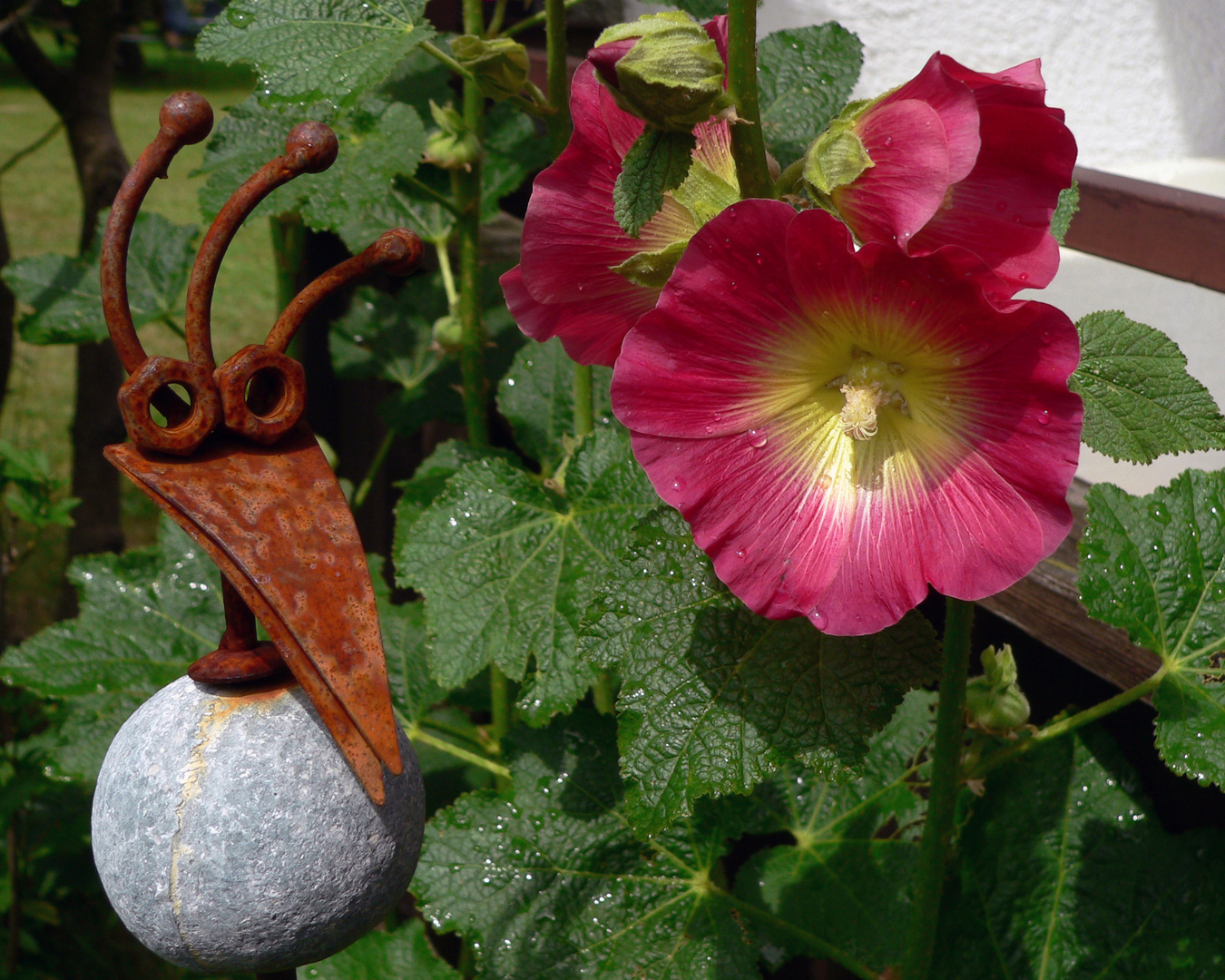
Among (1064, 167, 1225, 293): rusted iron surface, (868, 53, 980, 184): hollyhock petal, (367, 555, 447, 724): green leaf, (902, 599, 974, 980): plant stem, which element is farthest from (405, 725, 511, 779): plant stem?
(1064, 167, 1225, 293): rusted iron surface

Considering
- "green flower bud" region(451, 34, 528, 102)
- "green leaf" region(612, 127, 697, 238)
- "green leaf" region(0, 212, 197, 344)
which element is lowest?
"green leaf" region(0, 212, 197, 344)

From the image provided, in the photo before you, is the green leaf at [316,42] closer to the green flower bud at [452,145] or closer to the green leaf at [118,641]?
the green flower bud at [452,145]

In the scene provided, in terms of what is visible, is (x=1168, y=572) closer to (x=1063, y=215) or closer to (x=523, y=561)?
(x=1063, y=215)

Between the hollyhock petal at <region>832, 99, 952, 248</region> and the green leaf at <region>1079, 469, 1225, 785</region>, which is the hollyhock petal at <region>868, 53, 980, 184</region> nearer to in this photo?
the hollyhock petal at <region>832, 99, 952, 248</region>

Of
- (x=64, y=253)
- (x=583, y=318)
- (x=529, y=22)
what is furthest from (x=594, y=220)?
(x=64, y=253)

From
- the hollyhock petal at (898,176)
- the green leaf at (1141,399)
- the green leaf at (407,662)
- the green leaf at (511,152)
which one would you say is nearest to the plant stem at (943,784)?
the green leaf at (1141,399)

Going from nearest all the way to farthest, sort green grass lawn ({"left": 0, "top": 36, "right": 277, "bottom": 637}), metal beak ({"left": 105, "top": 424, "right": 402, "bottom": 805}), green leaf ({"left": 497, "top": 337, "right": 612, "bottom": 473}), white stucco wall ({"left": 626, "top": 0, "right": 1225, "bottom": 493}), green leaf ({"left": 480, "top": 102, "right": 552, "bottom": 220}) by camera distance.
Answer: metal beak ({"left": 105, "top": 424, "right": 402, "bottom": 805}) < green leaf ({"left": 497, "top": 337, "right": 612, "bottom": 473}) < green leaf ({"left": 480, "top": 102, "right": 552, "bottom": 220}) < white stucco wall ({"left": 626, "top": 0, "right": 1225, "bottom": 493}) < green grass lawn ({"left": 0, "top": 36, "right": 277, "bottom": 637})
